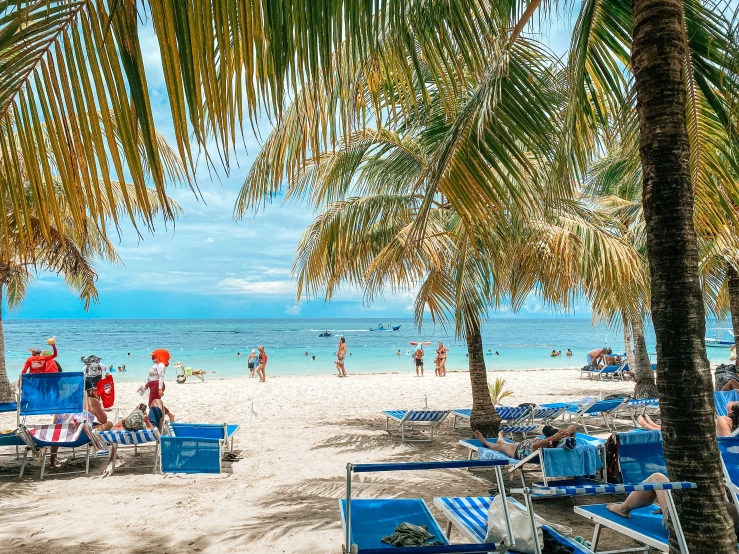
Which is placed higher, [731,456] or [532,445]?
[731,456]

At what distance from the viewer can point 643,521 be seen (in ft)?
12.0

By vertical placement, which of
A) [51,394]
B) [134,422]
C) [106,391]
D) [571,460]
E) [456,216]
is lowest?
[571,460]

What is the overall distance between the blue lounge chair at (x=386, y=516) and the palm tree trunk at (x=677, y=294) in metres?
0.93

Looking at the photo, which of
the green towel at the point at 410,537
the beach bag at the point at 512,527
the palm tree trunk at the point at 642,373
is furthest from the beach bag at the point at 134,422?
the palm tree trunk at the point at 642,373

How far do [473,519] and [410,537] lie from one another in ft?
1.94

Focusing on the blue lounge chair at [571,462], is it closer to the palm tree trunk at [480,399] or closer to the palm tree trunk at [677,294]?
the palm tree trunk at [677,294]

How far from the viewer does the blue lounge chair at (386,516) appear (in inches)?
121

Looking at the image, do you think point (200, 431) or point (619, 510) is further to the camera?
point (200, 431)

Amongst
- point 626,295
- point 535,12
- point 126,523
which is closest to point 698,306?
point 535,12

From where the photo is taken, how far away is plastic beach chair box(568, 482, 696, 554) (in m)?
2.59

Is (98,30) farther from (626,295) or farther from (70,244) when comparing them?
(70,244)

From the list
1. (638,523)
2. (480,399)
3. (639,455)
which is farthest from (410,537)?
(480,399)

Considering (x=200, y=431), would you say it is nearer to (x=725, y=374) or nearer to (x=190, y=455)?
(x=190, y=455)

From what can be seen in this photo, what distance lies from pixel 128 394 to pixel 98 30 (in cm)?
1626
